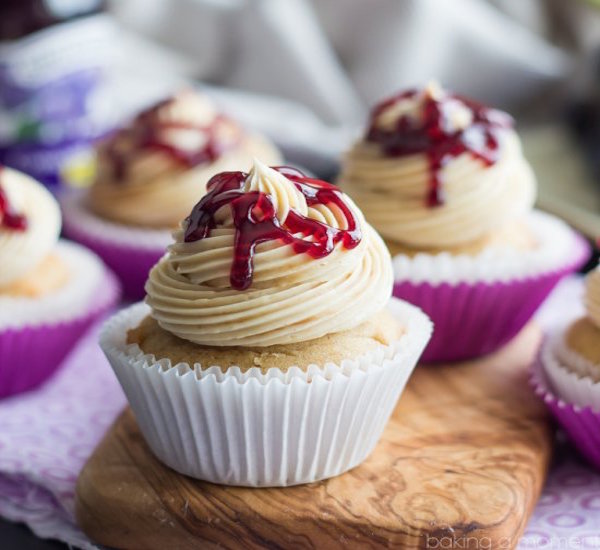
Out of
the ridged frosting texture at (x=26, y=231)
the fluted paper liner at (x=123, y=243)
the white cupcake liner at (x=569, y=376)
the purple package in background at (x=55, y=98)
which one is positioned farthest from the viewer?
the purple package in background at (x=55, y=98)

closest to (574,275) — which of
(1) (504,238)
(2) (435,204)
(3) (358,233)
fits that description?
(1) (504,238)

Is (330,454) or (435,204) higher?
(435,204)

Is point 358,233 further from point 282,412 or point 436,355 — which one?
point 436,355

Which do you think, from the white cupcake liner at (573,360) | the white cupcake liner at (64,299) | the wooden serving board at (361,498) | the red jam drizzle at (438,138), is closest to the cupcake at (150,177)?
the white cupcake liner at (64,299)

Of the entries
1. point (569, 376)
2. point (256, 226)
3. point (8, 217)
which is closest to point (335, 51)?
point (8, 217)

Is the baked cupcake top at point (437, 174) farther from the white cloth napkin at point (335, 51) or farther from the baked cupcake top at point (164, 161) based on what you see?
the white cloth napkin at point (335, 51)

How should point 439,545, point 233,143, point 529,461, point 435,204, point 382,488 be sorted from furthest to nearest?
point 233,143
point 435,204
point 529,461
point 382,488
point 439,545
